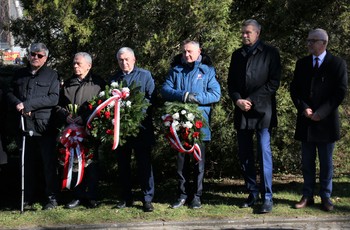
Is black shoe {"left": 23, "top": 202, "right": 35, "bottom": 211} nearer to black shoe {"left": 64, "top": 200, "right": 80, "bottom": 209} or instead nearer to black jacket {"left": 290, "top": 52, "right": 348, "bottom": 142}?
black shoe {"left": 64, "top": 200, "right": 80, "bottom": 209}

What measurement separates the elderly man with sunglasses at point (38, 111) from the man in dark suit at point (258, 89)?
2.26 meters

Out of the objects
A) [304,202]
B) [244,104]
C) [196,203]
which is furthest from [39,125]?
[304,202]

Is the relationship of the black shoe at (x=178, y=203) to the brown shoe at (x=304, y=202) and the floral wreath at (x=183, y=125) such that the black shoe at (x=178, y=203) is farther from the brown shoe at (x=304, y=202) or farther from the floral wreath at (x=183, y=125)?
the brown shoe at (x=304, y=202)

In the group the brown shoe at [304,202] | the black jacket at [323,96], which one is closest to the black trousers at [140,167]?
the brown shoe at [304,202]

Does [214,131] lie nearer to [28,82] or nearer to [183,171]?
[183,171]

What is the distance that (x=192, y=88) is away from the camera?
6.20 meters

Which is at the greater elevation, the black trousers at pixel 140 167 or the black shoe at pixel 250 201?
the black trousers at pixel 140 167

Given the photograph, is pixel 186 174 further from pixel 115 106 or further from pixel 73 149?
pixel 73 149

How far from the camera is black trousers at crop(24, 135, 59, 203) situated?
6477 mm

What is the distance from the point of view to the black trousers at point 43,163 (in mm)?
6477

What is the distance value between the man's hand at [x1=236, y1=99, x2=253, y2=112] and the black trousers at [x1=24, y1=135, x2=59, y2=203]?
236 centimetres

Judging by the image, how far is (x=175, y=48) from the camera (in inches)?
286

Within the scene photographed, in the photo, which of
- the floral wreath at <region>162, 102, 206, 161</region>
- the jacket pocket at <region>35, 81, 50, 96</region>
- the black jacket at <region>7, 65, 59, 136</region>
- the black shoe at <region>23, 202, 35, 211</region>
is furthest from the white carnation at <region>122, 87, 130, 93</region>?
the black shoe at <region>23, 202, 35, 211</region>

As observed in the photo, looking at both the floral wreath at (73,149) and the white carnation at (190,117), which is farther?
the floral wreath at (73,149)
